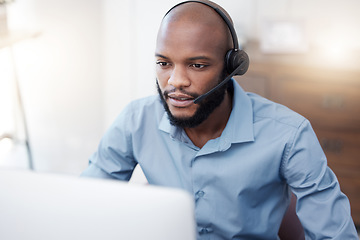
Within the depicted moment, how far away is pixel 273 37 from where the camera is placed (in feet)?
7.62

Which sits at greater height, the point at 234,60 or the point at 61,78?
the point at 234,60

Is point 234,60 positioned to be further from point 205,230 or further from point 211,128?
point 205,230

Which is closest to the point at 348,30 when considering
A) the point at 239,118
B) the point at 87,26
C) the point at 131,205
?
the point at 87,26

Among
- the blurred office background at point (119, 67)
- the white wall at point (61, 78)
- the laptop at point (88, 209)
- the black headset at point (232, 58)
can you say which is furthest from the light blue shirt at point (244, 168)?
the white wall at point (61, 78)

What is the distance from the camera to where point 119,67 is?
2.65 metres

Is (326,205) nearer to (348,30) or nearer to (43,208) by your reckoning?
(43,208)

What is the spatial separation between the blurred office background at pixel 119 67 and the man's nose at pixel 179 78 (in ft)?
3.56

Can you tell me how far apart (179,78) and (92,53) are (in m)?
1.63

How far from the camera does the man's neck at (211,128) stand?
1.17 m

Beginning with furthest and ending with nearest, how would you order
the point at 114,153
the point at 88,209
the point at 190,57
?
the point at 114,153 < the point at 190,57 < the point at 88,209

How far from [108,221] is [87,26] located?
208 centimetres

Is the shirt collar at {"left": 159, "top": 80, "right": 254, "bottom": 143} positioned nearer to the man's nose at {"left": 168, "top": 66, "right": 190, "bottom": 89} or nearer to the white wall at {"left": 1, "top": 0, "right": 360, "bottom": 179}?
the man's nose at {"left": 168, "top": 66, "right": 190, "bottom": 89}

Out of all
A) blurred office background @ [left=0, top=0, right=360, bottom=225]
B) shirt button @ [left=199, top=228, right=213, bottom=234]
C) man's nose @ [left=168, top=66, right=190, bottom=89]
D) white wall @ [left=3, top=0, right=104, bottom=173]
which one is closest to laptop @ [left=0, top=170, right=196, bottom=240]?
man's nose @ [left=168, top=66, right=190, bottom=89]

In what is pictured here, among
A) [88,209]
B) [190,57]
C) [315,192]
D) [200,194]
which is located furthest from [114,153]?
[88,209]
